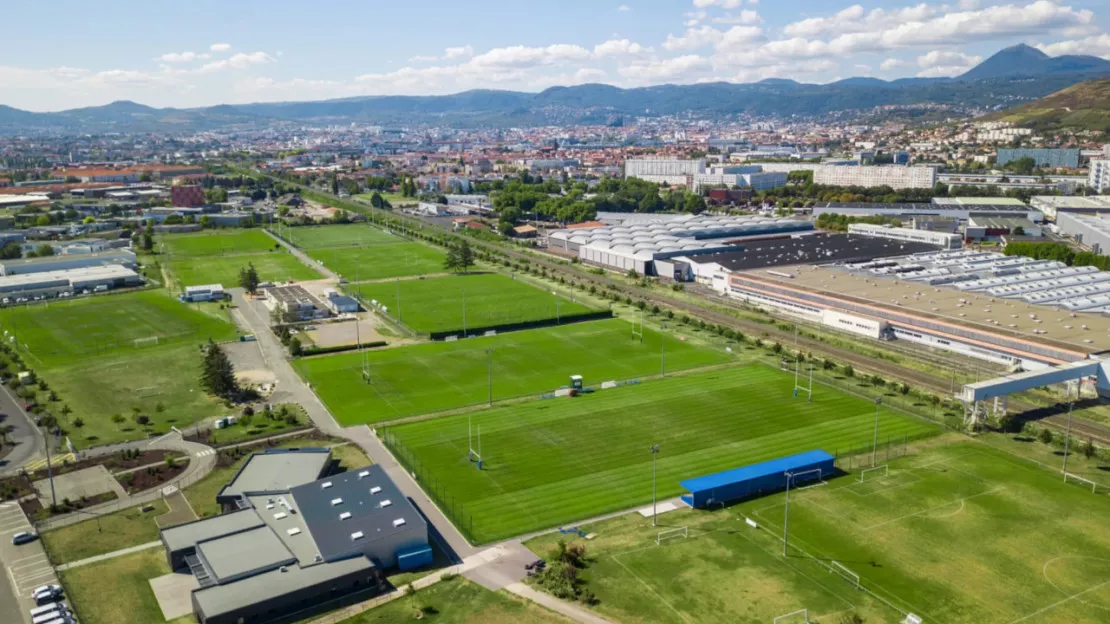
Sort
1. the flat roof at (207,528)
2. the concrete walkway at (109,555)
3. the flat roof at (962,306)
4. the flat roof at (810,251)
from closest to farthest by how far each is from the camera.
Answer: the concrete walkway at (109,555), the flat roof at (207,528), the flat roof at (962,306), the flat roof at (810,251)

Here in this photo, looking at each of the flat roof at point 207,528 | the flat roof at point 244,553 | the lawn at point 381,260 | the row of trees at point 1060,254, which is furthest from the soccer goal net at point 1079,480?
the lawn at point 381,260

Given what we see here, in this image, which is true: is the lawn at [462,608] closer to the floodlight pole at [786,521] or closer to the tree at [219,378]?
the floodlight pole at [786,521]

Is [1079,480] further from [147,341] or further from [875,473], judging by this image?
[147,341]

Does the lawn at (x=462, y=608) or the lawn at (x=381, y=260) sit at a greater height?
the lawn at (x=381, y=260)

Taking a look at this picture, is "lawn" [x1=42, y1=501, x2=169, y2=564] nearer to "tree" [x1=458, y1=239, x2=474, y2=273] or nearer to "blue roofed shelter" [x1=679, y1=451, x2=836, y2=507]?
"blue roofed shelter" [x1=679, y1=451, x2=836, y2=507]

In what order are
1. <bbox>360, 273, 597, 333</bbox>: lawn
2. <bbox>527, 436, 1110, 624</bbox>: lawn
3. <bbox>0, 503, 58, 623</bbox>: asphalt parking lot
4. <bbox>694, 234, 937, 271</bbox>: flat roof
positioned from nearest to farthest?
<bbox>527, 436, 1110, 624</bbox>: lawn < <bbox>0, 503, 58, 623</bbox>: asphalt parking lot < <bbox>360, 273, 597, 333</bbox>: lawn < <bbox>694, 234, 937, 271</bbox>: flat roof

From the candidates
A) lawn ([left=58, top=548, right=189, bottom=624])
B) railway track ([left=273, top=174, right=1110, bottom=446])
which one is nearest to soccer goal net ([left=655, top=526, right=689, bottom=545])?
lawn ([left=58, top=548, right=189, bottom=624])

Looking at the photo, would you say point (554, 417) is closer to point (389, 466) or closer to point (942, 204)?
point (389, 466)
